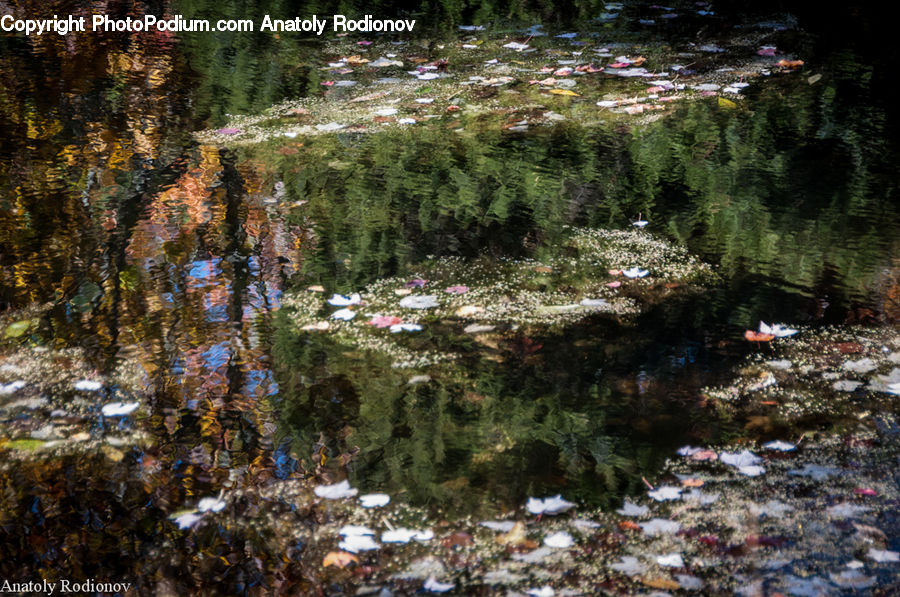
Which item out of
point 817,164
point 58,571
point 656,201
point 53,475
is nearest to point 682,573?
point 58,571

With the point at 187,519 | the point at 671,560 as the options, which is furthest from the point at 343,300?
the point at 671,560

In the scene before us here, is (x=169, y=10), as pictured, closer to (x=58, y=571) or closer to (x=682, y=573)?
(x=58, y=571)

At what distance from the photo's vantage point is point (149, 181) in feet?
14.1

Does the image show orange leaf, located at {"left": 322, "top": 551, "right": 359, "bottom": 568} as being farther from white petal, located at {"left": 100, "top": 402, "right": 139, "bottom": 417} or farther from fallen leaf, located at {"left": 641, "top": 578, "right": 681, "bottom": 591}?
white petal, located at {"left": 100, "top": 402, "right": 139, "bottom": 417}

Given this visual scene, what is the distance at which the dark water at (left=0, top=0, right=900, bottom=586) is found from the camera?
2.38 meters

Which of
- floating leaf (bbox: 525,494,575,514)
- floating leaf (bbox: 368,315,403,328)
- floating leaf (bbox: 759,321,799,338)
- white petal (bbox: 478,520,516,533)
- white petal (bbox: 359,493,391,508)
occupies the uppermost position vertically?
floating leaf (bbox: 368,315,403,328)

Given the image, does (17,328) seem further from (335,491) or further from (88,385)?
(335,491)

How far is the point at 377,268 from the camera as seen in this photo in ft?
11.4

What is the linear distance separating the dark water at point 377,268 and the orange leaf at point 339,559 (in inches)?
10.5

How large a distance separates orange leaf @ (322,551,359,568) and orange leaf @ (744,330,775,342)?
164 cm

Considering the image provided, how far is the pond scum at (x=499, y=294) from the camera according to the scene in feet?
10.1

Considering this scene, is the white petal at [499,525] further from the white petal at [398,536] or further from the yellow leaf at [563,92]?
the yellow leaf at [563,92]

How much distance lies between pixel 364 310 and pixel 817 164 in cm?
262

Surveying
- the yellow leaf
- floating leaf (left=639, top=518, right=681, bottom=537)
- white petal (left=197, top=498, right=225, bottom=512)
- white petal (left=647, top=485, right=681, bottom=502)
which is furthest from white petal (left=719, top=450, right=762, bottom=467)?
the yellow leaf
